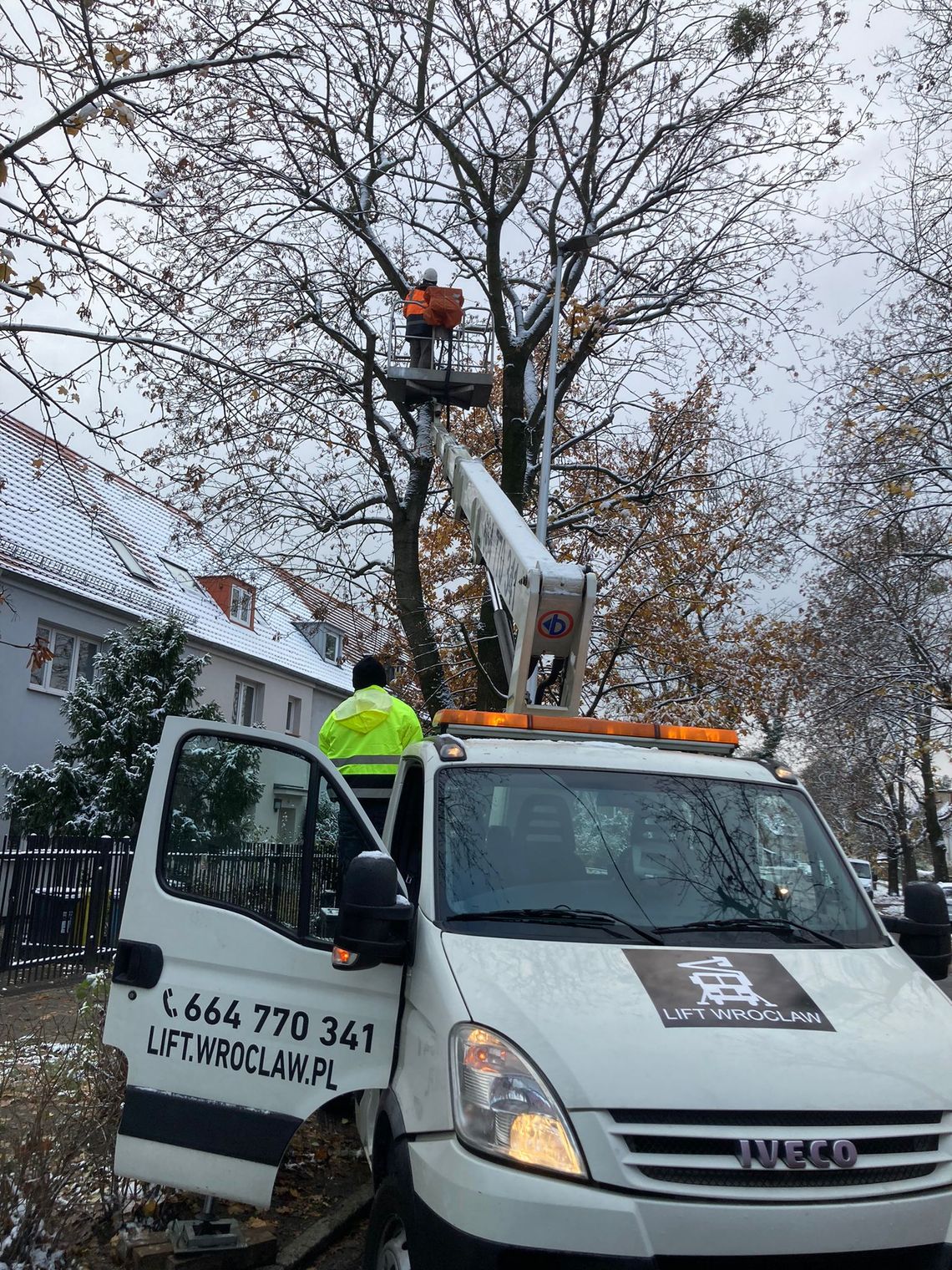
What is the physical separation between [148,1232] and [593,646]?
12021mm

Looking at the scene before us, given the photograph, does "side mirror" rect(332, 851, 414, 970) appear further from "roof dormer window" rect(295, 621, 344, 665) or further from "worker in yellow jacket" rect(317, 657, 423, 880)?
"roof dormer window" rect(295, 621, 344, 665)

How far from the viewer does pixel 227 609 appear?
3038 cm

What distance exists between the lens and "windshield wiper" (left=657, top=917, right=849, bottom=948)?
3465 millimetres

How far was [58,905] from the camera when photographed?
12.6 meters

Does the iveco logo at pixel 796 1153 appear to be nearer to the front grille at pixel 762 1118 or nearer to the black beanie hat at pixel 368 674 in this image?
the front grille at pixel 762 1118

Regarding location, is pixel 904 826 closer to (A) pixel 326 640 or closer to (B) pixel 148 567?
(A) pixel 326 640

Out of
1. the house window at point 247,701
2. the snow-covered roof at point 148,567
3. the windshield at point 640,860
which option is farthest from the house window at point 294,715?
the windshield at point 640,860

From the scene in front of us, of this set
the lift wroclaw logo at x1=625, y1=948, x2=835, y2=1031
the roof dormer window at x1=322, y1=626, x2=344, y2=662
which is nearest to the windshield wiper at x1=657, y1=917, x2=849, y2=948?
the lift wroclaw logo at x1=625, y1=948, x2=835, y2=1031

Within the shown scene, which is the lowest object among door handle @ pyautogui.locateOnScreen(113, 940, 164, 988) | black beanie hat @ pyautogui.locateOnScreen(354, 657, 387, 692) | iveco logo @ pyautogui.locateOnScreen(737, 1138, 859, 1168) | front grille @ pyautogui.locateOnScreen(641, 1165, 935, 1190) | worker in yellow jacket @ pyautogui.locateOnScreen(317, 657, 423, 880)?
front grille @ pyautogui.locateOnScreen(641, 1165, 935, 1190)

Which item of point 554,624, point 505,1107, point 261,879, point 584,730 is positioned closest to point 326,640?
point 554,624

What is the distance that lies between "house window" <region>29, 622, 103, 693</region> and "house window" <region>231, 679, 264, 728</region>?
6.40 meters

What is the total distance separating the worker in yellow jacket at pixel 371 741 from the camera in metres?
5.71

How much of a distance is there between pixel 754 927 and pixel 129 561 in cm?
2411

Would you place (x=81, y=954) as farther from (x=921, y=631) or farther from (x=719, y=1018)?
(x=921, y=631)
